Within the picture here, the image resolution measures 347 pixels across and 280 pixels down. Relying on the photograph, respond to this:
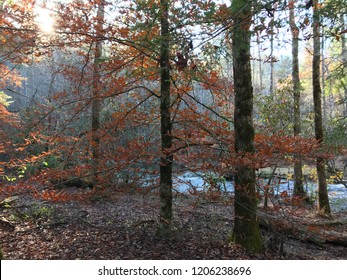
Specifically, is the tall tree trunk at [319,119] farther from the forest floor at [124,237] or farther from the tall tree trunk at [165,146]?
the tall tree trunk at [165,146]

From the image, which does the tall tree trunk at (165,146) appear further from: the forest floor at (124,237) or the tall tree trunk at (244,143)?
the tall tree trunk at (244,143)

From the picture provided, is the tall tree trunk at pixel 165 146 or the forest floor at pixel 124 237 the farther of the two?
the tall tree trunk at pixel 165 146

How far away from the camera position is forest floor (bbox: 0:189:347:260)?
4680 millimetres

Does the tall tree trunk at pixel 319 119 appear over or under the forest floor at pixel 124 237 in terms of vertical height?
over

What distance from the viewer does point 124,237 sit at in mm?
5613

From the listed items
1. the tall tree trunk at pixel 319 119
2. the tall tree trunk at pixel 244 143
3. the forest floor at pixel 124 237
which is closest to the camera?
the tall tree trunk at pixel 244 143

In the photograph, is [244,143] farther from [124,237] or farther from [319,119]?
[319,119]

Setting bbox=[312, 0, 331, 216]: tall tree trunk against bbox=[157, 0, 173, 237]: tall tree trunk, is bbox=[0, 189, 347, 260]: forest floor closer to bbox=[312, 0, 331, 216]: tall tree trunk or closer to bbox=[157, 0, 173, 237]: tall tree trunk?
bbox=[157, 0, 173, 237]: tall tree trunk

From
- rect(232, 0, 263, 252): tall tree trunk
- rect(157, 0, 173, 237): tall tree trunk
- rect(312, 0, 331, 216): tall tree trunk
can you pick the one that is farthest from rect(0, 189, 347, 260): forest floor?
rect(312, 0, 331, 216): tall tree trunk

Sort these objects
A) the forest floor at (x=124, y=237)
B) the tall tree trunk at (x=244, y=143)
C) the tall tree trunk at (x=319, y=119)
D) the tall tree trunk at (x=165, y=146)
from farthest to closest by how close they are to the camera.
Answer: the tall tree trunk at (x=319, y=119), the tall tree trunk at (x=165, y=146), the forest floor at (x=124, y=237), the tall tree trunk at (x=244, y=143)

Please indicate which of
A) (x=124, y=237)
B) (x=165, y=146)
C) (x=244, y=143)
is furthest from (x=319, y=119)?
(x=124, y=237)

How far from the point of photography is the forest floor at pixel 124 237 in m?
4.68

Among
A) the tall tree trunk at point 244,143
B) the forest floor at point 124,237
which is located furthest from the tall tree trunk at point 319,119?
the tall tree trunk at point 244,143
